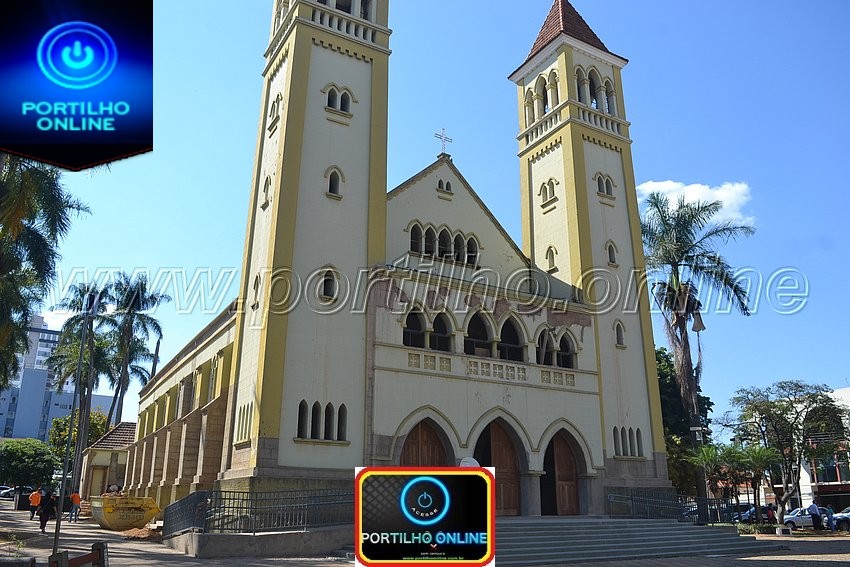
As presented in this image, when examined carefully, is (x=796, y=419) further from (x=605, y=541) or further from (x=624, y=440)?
(x=605, y=541)

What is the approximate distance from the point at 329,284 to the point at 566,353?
940 cm

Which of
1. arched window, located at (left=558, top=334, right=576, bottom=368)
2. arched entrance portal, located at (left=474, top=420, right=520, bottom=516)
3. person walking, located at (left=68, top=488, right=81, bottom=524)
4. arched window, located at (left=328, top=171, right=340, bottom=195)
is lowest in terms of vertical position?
person walking, located at (left=68, top=488, right=81, bottom=524)

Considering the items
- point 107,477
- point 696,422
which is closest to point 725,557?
point 696,422

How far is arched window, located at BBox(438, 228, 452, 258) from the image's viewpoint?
2605 centimetres

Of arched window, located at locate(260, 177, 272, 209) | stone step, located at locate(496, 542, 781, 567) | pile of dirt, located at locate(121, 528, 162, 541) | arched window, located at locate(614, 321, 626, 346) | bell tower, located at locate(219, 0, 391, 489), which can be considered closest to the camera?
stone step, located at locate(496, 542, 781, 567)

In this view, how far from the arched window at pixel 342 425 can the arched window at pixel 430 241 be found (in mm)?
7003

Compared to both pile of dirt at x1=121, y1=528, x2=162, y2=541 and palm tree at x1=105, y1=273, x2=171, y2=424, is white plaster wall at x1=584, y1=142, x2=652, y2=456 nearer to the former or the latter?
pile of dirt at x1=121, y1=528, x2=162, y2=541

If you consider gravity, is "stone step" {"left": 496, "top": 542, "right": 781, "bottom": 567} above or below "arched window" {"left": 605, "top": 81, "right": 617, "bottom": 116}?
below

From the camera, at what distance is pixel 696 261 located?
31.8 m

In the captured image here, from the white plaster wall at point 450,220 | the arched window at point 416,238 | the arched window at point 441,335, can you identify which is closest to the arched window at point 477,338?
the arched window at point 441,335

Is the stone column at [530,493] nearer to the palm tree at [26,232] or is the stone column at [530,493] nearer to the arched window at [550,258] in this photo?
the arched window at [550,258]

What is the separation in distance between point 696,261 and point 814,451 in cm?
1384

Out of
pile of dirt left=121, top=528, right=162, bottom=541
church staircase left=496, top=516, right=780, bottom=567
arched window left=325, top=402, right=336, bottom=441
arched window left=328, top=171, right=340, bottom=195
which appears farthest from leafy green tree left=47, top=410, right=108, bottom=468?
church staircase left=496, top=516, right=780, bottom=567

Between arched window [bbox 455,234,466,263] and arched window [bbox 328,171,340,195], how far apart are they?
5009 mm
